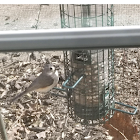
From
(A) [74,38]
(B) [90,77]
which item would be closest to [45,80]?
(B) [90,77]

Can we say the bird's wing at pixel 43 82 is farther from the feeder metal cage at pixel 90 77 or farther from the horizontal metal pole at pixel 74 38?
the horizontal metal pole at pixel 74 38

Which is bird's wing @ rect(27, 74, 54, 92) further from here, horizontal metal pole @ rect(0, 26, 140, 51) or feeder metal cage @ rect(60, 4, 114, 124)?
horizontal metal pole @ rect(0, 26, 140, 51)

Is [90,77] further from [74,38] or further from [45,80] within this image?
[74,38]

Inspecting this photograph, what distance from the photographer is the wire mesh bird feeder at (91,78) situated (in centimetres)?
155

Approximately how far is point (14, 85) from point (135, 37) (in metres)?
1.24

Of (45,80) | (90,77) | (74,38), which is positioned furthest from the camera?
(90,77)

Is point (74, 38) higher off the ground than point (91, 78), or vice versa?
point (74, 38)

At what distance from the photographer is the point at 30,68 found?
1669 mm

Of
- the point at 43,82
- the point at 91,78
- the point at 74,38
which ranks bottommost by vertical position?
the point at 91,78

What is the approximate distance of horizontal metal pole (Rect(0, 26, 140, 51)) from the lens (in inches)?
21.2

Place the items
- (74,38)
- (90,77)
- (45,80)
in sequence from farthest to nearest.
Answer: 1. (90,77)
2. (45,80)
3. (74,38)

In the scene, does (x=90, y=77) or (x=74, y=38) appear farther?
(x=90, y=77)

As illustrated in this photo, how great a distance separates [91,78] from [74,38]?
1209 millimetres

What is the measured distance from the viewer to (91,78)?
1745mm
